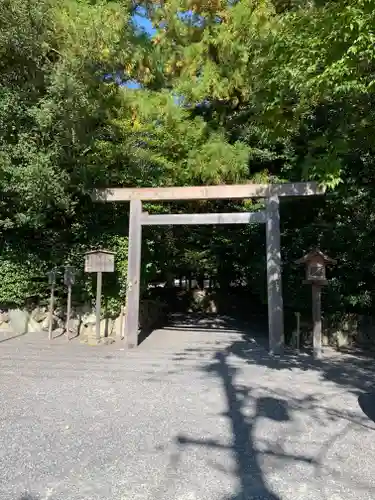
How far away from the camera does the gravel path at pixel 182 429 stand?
9.17 feet

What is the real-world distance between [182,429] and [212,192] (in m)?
5.02

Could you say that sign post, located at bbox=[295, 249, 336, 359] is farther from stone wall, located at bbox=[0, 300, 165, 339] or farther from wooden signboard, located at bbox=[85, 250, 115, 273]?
stone wall, located at bbox=[0, 300, 165, 339]

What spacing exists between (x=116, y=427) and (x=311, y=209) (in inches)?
300

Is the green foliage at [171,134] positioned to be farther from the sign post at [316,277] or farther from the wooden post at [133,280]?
the sign post at [316,277]

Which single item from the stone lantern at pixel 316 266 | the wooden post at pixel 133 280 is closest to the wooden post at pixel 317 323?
the stone lantern at pixel 316 266

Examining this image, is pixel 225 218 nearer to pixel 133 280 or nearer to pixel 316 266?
pixel 316 266

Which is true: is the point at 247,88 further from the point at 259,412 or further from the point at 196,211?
the point at 259,412

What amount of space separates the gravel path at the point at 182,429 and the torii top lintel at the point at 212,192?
2968 millimetres

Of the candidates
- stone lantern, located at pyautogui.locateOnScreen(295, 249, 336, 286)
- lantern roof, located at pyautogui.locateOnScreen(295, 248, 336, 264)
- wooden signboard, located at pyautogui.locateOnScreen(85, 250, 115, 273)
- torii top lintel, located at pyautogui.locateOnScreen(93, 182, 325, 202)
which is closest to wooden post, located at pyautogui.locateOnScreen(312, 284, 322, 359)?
stone lantern, located at pyautogui.locateOnScreen(295, 249, 336, 286)

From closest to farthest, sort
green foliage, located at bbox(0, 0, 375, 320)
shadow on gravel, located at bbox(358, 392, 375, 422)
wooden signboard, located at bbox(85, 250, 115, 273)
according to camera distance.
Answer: shadow on gravel, located at bbox(358, 392, 375, 422), green foliage, located at bbox(0, 0, 375, 320), wooden signboard, located at bbox(85, 250, 115, 273)

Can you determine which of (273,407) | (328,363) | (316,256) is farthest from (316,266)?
(273,407)

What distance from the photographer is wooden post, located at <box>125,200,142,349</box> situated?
8.16 m

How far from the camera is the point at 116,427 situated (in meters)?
3.90

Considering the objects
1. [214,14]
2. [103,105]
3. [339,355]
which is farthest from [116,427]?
[214,14]
